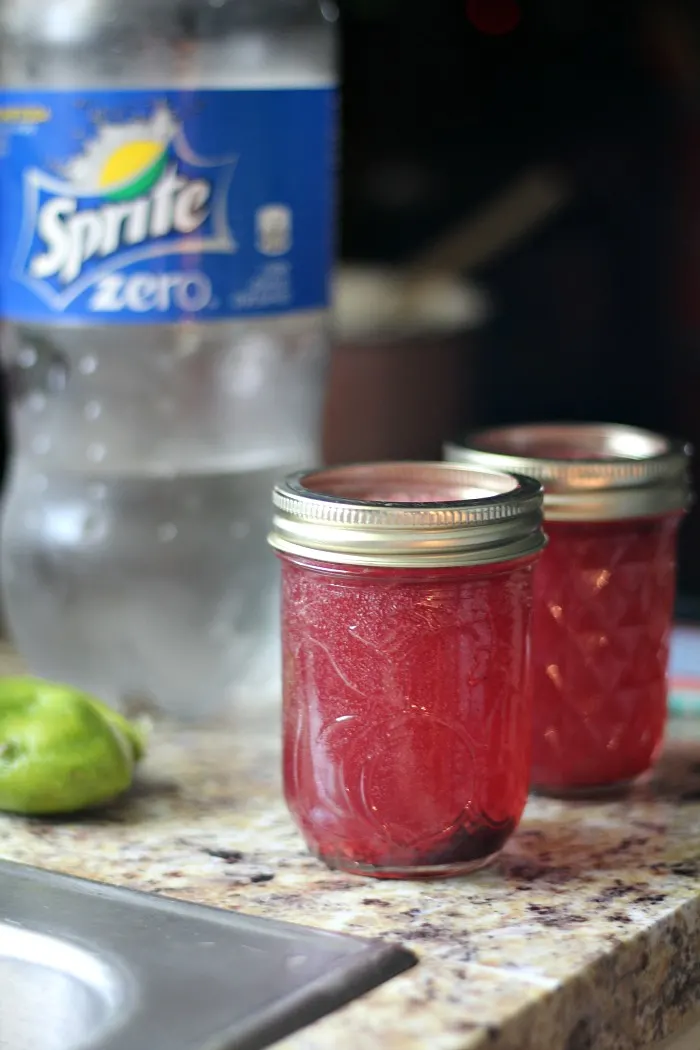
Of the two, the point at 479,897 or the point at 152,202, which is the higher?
the point at 152,202

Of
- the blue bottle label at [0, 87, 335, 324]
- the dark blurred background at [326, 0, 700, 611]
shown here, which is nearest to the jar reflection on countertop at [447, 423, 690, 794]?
the blue bottle label at [0, 87, 335, 324]

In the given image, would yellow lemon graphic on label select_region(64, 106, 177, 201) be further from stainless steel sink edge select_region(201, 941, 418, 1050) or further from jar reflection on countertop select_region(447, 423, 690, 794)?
stainless steel sink edge select_region(201, 941, 418, 1050)

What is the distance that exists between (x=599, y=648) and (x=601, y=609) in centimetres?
2

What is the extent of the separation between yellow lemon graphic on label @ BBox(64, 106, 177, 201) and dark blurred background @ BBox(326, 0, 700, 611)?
2.19 feet

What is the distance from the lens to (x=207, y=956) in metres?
0.71

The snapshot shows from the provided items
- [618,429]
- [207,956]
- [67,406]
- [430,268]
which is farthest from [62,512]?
[430,268]

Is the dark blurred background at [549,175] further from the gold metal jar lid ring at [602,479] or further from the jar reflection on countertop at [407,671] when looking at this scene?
the jar reflection on countertop at [407,671]

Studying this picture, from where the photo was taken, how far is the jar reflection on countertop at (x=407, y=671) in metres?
0.78

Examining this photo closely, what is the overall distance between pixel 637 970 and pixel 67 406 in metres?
0.66

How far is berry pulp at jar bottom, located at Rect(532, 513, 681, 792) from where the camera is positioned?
92 centimetres

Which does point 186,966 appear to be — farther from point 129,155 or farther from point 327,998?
point 129,155

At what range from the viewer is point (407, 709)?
79cm

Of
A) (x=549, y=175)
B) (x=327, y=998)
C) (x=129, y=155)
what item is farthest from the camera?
(x=549, y=175)

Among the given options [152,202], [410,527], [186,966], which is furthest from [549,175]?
[186,966]
